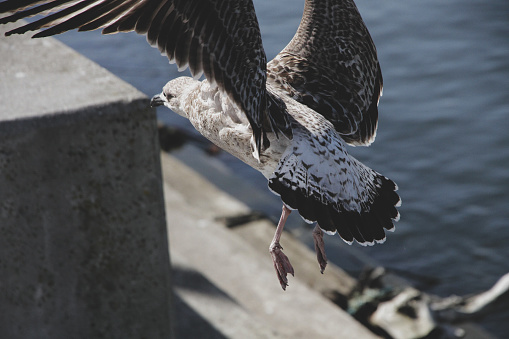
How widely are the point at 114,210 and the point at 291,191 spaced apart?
2282 millimetres

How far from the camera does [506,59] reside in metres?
10.2

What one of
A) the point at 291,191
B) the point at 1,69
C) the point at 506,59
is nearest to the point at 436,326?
the point at 1,69

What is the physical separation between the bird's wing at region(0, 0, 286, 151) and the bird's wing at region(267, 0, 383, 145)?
10.8 inches

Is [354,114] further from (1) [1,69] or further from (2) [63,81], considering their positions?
(1) [1,69]

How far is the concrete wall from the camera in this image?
3535 mm

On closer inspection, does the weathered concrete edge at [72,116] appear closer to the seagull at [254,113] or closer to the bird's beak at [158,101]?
the bird's beak at [158,101]

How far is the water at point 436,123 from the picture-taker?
25.9 feet

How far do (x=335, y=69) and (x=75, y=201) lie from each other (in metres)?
1.86

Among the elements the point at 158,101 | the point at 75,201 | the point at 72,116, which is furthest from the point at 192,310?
the point at 158,101

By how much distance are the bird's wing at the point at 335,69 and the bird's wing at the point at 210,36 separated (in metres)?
0.27

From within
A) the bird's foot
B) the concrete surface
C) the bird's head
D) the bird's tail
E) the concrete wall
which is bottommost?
the concrete surface

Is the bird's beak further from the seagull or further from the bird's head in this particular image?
the seagull

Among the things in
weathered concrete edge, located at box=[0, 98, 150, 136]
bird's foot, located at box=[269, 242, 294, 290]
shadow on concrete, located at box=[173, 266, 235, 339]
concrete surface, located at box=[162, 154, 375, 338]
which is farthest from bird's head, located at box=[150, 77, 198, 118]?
concrete surface, located at box=[162, 154, 375, 338]

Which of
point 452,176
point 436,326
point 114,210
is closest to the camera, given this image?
point 114,210
